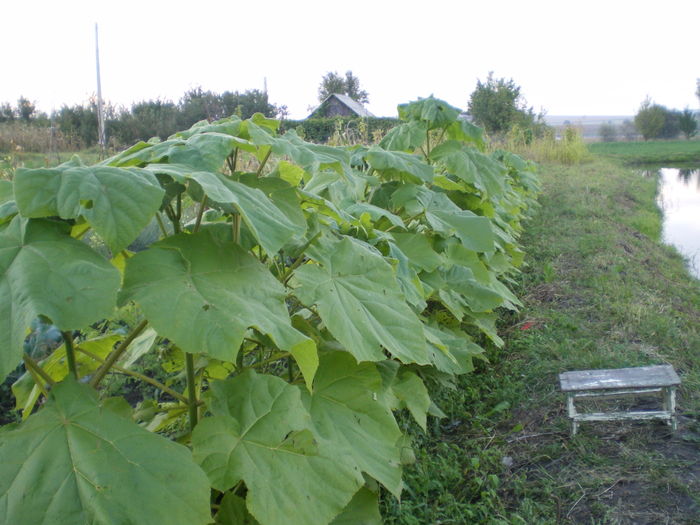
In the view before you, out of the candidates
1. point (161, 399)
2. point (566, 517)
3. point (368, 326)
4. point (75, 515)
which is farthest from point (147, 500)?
point (161, 399)

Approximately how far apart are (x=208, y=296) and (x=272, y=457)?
354 millimetres

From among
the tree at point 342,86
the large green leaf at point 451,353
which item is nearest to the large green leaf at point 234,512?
the large green leaf at point 451,353

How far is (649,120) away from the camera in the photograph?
170 feet

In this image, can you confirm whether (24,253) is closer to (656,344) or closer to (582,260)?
(656,344)

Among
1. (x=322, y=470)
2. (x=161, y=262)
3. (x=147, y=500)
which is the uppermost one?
(x=161, y=262)

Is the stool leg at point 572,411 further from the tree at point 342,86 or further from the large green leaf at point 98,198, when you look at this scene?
the tree at point 342,86

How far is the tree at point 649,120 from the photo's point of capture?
5159 cm

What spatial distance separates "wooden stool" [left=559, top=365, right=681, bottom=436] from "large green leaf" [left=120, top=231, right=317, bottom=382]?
1.85 m

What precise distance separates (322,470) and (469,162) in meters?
2.29

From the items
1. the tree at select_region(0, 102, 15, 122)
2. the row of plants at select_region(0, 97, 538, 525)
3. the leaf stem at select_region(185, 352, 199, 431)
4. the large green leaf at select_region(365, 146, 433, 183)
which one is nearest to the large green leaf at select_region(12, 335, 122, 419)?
the row of plants at select_region(0, 97, 538, 525)

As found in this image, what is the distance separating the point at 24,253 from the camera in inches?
37.2

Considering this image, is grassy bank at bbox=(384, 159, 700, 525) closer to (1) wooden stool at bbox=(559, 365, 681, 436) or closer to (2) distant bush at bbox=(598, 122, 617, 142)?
(1) wooden stool at bbox=(559, 365, 681, 436)

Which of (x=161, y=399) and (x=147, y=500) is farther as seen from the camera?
(x=161, y=399)

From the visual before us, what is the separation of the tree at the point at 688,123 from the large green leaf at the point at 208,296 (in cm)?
5890
